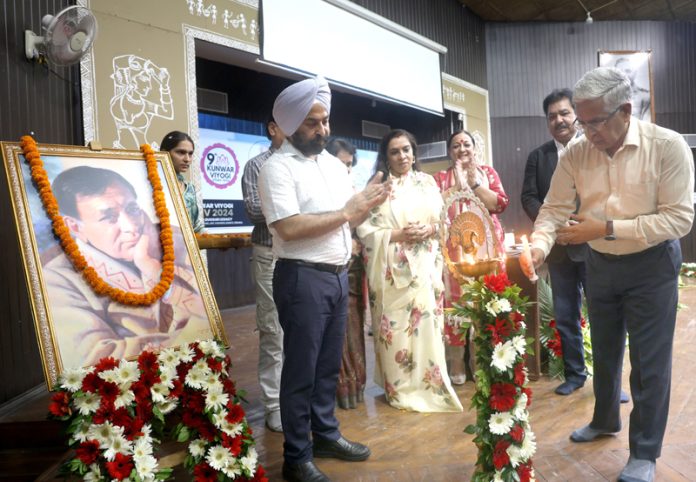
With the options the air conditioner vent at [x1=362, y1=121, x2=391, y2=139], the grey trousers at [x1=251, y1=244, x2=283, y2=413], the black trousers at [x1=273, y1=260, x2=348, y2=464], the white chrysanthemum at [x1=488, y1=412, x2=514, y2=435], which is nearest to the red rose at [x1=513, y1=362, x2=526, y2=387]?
the white chrysanthemum at [x1=488, y1=412, x2=514, y2=435]

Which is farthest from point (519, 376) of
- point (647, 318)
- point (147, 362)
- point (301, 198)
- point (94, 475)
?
point (94, 475)

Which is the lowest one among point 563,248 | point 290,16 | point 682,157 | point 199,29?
point 563,248

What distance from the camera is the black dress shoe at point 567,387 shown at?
2996mm

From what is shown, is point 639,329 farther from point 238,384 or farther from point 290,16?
point 290,16

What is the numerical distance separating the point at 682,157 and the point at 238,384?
105 inches

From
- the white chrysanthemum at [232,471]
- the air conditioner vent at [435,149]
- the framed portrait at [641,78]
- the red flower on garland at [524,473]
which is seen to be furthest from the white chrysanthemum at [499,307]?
the framed portrait at [641,78]

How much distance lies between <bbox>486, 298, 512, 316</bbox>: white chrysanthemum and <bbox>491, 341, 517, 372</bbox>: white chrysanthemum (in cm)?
11

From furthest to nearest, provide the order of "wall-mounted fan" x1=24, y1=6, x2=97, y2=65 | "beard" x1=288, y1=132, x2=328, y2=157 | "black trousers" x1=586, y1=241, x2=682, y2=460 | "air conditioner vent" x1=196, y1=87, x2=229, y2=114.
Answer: "air conditioner vent" x1=196, y1=87, x2=229, y2=114, "wall-mounted fan" x1=24, y1=6, x2=97, y2=65, "beard" x1=288, y1=132, x2=328, y2=157, "black trousers" x1=586, y1=241, x2=682, y2=460

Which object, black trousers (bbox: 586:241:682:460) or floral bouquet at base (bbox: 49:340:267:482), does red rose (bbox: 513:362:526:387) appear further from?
floral bouquet at base (bbox: 49:340:267:482)

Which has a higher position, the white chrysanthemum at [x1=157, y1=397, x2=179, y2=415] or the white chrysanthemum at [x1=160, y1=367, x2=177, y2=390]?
the white chrysanthemum at [x1=160, y1=367, x2=177, y2=390]

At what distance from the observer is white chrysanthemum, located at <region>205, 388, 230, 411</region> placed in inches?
68.8

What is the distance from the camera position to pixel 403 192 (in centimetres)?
292

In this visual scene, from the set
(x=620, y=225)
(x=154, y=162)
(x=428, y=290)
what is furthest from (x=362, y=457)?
(x=154, y=162)

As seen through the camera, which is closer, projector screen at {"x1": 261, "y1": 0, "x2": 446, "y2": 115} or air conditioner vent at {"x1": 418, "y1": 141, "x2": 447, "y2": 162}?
projector screen at {"x1": 261, "y1": 0, "x2": 446, "y2": 115}
